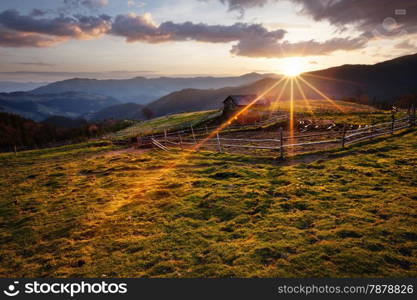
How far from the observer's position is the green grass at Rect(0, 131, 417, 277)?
7535 mm

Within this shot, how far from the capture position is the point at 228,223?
10.2 m

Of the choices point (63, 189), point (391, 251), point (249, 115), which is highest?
point (249, 115)

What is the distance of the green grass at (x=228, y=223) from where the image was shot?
754cm

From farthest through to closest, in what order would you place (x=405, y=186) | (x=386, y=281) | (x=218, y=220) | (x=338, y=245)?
1. (x=405, y=186)
2. (x=218, y=220)
3. (x=338, y=245)
4. (x=386, y=281)

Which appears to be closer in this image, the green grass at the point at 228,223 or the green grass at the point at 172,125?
the green grass at the point at 228,223

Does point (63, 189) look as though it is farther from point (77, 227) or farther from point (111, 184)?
point (77, 227)

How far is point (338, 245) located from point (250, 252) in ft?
9.49

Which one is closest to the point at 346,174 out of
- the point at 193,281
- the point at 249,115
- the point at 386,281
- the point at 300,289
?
the point at 386,281

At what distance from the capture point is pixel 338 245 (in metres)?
7.86

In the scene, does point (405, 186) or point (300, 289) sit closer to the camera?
point (300, 289)

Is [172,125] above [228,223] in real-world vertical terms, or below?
above

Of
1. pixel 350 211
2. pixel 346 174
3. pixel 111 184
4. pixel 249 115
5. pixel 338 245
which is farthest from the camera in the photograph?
pixel 249 115

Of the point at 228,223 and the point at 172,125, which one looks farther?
the point at 172,125

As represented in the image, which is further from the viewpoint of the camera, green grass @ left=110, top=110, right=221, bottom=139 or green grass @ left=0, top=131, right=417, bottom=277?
green grass @ left=110, top=110, right=221, bottom=139
